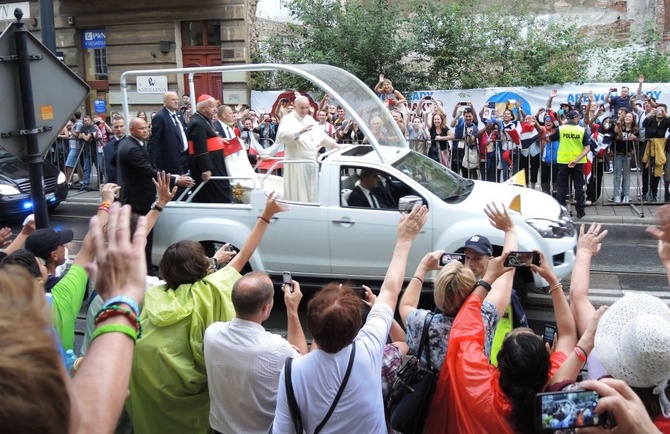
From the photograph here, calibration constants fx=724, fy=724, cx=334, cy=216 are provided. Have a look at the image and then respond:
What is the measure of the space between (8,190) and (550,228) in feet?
32.2

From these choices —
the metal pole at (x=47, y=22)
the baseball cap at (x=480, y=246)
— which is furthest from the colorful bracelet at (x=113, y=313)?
the metal pole at (x=47, y=22)

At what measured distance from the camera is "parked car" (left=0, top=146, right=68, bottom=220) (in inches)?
507

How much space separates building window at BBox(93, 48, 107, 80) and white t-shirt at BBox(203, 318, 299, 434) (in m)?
22.3

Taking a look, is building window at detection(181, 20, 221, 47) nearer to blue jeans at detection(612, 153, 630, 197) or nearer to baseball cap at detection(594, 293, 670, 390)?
blue jeans at detection(612, 153, 630, 197)

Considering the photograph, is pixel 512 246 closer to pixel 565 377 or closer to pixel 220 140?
pixel 565 377

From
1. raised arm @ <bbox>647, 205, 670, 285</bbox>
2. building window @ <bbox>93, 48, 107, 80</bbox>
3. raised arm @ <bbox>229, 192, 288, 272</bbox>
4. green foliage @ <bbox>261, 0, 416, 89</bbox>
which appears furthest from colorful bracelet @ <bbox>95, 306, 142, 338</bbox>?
building window @ <bbox>93, 48, 107, 80</bbox>

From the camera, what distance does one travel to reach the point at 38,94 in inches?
222

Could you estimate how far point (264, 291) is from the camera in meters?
3.50

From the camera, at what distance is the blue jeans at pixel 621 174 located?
523 inches

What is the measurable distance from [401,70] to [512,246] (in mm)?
18086

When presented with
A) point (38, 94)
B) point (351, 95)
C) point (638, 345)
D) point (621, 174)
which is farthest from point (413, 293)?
point (621, 174)

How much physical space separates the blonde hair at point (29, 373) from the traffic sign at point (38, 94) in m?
4.45

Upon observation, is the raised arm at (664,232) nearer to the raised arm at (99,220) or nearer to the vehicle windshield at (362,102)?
the raised arm at (99,220)

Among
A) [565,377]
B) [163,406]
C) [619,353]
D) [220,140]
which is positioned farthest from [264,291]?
[220,140]
